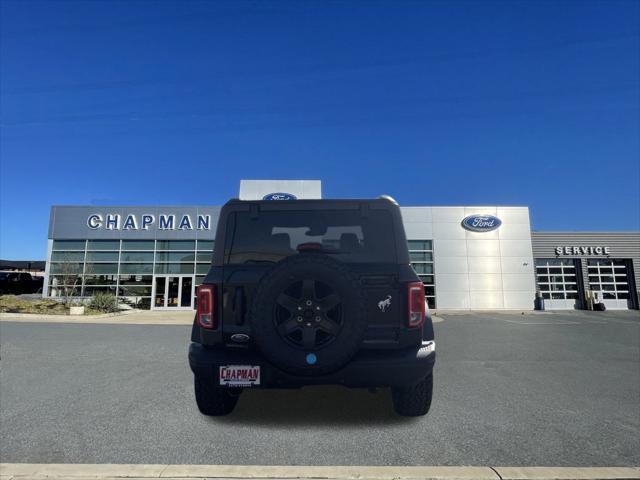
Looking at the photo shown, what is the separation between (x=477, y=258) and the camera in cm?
2628

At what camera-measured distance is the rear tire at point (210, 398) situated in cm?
347

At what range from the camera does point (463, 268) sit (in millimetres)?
26172

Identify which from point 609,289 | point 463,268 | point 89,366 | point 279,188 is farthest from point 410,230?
point 89,366

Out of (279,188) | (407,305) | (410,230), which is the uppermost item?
(279,188)

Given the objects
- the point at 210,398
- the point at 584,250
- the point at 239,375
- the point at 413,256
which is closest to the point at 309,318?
→ the point at 239,375

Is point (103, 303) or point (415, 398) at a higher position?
point (103, 303)

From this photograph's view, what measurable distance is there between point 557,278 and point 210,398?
3173 cm

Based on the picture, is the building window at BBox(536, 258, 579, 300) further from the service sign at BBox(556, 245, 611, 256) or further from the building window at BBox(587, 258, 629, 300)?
the building window at BBox(587, 258, 629, 300)

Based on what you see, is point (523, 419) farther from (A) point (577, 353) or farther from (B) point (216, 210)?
(B) point (216, 210)

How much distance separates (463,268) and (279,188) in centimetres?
1424

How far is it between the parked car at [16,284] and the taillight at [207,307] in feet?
110

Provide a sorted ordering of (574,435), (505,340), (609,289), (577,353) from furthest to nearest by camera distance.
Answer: (609,289) → (505,340) → (577,353) → (574,435)

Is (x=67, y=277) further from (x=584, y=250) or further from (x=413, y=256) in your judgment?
(x=584, y=250)

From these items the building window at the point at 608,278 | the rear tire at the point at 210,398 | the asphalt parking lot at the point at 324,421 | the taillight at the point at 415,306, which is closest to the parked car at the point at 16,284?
the asphalt parking lot at the point at 324,421
